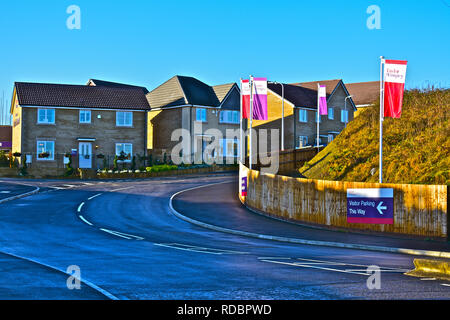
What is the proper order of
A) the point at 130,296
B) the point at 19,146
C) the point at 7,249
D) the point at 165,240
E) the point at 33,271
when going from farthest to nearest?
the point at 19,146 < the point at 165,240 < the point at 7,249 < the point at 33,271 < the point at 130,296

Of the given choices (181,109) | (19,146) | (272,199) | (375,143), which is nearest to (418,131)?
(375,143)

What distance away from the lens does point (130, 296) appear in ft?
31.7

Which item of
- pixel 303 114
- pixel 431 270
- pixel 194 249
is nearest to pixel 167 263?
pixel 194 249

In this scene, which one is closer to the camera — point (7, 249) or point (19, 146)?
point (7, 249)

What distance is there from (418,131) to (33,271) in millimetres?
23905

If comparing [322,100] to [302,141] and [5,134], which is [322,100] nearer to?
[302,141]

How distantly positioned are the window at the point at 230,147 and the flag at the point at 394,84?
41.5 m

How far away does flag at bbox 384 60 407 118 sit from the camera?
2242cm

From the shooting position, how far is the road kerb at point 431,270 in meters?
12.3

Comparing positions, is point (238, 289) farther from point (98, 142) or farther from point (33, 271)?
point (98, 142)

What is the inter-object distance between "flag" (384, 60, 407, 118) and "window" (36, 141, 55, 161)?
134ft

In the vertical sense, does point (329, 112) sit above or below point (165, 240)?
above

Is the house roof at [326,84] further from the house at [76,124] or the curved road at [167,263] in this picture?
the curved road at [167,263]

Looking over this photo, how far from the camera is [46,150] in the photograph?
56469 millimetres
